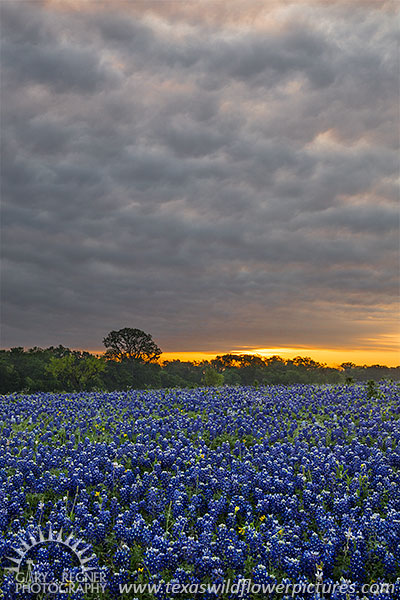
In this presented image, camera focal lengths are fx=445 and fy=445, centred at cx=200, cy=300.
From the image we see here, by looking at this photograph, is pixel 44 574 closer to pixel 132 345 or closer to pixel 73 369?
pixel 73 369

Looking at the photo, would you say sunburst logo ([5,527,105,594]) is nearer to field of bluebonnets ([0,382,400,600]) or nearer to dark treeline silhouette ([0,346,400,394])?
field of bluebonnets ([0,382,400,600])

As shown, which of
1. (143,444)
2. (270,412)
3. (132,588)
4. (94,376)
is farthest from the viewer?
(94,376)

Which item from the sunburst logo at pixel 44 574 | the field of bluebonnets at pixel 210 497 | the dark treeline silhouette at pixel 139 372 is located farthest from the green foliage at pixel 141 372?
the sunburst logo at pixel 44 574

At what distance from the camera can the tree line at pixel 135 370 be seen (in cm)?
4153

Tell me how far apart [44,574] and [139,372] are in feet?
157

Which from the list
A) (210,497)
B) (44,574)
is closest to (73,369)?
(210,497)

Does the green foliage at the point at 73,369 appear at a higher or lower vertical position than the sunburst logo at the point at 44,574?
higher

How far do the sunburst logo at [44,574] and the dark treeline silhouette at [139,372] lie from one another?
20251mm

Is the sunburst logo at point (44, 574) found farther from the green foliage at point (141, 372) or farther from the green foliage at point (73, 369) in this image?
the green foliage at point (73, 369)

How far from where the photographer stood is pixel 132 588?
6.16 m

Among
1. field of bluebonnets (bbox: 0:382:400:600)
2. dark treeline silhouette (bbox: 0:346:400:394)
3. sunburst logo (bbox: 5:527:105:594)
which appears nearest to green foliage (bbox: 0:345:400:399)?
dark treeline silhouette (bbox: 0:346:400:394)

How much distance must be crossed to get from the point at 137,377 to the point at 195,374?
30.3 feet

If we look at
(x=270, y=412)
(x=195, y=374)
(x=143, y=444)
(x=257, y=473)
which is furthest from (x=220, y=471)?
(x=195, y=374)

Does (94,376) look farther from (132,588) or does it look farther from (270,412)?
(132,588)
